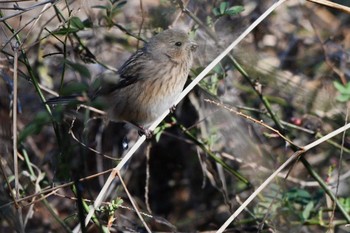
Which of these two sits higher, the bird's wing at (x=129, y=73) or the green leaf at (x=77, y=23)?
the green leaf at (x=77, y=23)

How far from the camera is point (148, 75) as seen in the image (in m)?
4.39

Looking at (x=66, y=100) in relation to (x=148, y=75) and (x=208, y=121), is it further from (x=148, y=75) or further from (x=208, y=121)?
(x=208, y=121)

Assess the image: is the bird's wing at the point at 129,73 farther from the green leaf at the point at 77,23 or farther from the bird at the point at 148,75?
the green leaf at the point at 77,23

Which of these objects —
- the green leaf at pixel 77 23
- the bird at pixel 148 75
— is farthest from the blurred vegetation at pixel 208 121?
the bird at pixel 148 75

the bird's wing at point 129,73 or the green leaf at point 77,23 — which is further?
the bird's wing at point 129,73

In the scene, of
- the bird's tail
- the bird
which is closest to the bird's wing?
the bird

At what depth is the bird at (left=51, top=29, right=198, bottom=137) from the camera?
4332 mm

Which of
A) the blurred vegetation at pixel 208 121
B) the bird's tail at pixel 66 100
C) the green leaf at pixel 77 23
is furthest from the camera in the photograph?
the blurred vegetation at pixel 208 121

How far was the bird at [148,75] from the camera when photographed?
14.2 feet

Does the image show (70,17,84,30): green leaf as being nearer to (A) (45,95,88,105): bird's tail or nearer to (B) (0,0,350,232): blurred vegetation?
(B) (0,0,350,232): blurred vegetation

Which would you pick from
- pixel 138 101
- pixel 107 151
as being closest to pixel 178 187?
pixel 107 151

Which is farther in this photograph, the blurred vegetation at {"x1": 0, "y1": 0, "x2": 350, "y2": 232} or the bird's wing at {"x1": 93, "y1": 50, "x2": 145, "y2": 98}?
the bird's wing at {"x1": 93, "y1": 50, "x2": 145, "y2": 98}

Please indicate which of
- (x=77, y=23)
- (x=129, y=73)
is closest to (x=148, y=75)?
(x=129, y=73)

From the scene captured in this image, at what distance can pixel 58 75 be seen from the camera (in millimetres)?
5633
